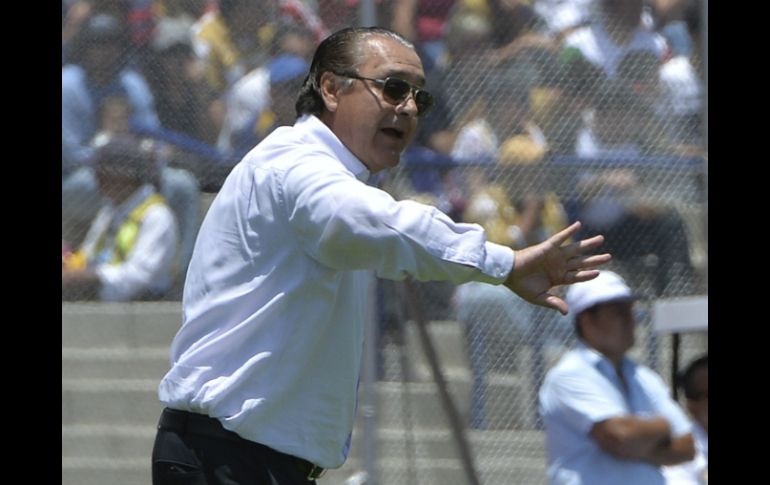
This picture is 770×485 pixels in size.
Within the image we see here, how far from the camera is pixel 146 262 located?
6836 millimetres

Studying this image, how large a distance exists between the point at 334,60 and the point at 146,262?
135 inches

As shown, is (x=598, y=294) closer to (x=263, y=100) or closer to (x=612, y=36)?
(x=612, y=36)

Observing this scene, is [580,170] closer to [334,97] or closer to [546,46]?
[546,46]

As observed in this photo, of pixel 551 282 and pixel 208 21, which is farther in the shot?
pixel 208 21

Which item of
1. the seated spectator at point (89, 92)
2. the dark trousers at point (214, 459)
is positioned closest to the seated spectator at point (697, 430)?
the dark trousers at point (214, 459)

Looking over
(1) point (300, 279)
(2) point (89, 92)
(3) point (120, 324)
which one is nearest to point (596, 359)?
(1) point (300, 279)

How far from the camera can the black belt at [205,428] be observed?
3312mm

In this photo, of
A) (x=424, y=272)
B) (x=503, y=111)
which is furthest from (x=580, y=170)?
(x=424, y=272)

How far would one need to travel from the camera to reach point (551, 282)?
316 cm

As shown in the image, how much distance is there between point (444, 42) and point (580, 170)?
0.87m

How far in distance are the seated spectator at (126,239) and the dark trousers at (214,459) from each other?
11.4 feet

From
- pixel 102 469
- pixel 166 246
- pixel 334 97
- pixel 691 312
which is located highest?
pixel 334 97

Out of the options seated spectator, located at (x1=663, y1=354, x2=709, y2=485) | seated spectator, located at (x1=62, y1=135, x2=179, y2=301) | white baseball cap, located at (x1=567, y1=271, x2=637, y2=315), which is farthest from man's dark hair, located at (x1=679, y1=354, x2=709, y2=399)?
seated spectator, located at (x1=62, y1=135, x2=179, y2=301)

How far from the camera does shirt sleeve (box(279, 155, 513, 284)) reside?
3066mm
